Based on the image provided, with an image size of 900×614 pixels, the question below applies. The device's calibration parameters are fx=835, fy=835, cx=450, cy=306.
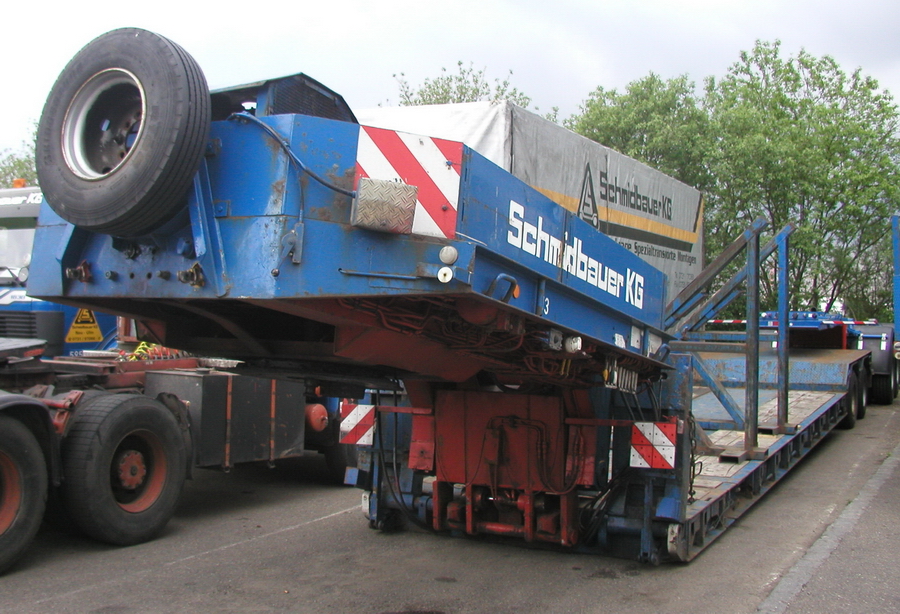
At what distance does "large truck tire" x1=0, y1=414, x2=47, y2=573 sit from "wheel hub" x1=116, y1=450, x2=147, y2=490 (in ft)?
2.39

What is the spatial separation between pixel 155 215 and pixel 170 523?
4.40 meters

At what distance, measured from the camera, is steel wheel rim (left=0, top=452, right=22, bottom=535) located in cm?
523

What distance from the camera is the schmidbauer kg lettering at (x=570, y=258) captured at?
3887 mm

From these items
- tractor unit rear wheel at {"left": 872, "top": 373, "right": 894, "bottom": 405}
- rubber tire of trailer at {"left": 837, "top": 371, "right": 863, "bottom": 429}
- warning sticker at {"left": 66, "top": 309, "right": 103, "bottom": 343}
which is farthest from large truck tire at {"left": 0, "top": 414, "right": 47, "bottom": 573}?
tractor unit rear wheel at {"left": 872, "top": 373, "right": 894, "bottom": 405}

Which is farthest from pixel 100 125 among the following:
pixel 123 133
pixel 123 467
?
pixel 123 467

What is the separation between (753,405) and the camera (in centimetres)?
794

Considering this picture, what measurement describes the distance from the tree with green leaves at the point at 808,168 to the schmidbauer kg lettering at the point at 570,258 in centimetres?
1896

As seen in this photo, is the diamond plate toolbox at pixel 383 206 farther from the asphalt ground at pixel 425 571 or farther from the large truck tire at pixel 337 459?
the large truck tire at pixel 337 459

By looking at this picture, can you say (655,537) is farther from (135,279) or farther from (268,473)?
(268,473)

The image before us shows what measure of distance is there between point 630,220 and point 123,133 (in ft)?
29.1

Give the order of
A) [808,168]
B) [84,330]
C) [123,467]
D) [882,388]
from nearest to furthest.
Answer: [123,467] → [84,330] → [882,388] → [808,168]

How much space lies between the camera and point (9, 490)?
5293 millimetres

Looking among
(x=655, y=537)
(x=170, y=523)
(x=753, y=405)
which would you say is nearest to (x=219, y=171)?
(x=655, y=537)

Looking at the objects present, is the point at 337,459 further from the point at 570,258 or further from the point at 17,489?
the point at 570,258
